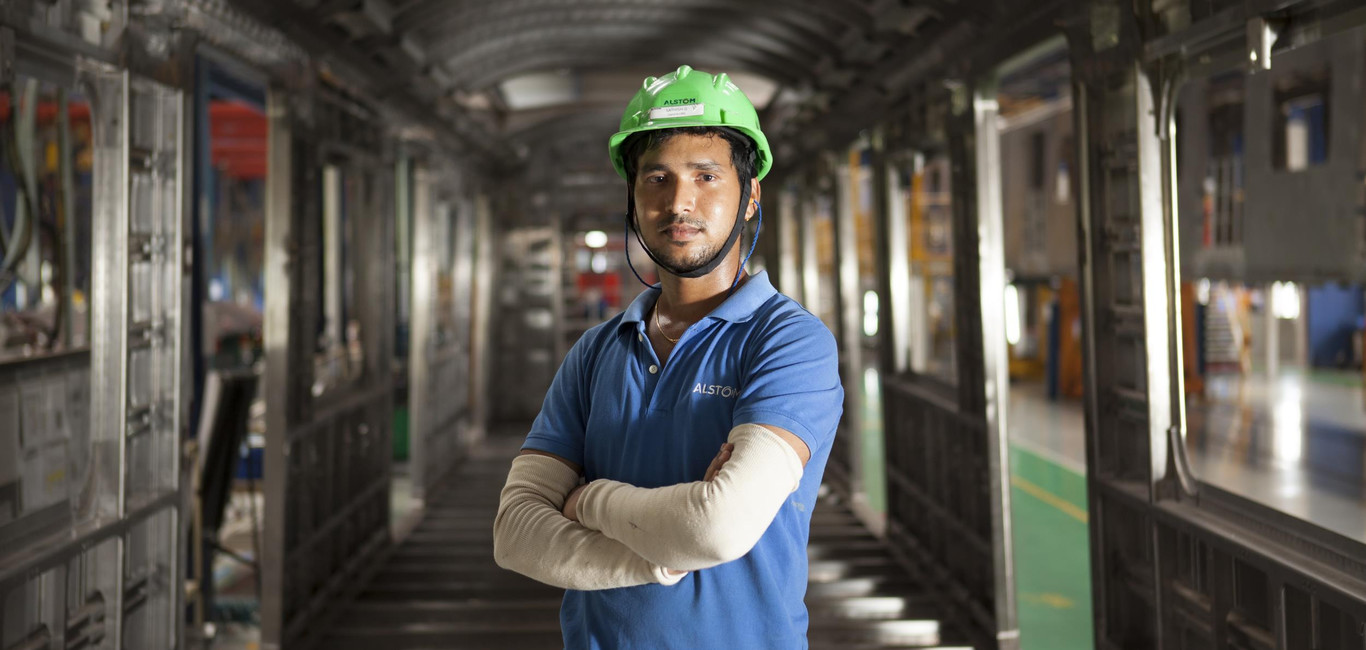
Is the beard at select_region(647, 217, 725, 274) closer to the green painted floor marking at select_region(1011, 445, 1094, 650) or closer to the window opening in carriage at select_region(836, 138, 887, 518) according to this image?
the green painted floor marking at select_region(1011, 445, 1094, 650)

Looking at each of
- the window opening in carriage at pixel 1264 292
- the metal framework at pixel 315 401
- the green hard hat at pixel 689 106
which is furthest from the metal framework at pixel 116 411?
the window opening in carriage at pixel 1264 292

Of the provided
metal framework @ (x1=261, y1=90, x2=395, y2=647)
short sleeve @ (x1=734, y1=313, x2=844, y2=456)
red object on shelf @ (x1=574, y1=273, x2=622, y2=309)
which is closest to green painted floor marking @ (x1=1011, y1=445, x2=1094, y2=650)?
metal framework @ (x1=261, y1=90, x2=395, y2=647)

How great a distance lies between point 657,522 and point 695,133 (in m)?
0.84

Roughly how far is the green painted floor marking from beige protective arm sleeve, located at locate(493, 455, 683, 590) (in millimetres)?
4687

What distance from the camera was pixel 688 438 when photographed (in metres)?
2.01

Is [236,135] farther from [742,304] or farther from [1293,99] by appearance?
[742,304]

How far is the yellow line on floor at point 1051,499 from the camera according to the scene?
9423 millimetres

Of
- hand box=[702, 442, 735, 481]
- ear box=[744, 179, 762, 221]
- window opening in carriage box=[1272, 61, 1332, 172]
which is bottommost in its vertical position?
hand box=[702, 442, 735, 481]

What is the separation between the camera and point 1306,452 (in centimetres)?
1234

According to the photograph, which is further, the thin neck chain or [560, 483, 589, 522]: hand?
the thin neck chain

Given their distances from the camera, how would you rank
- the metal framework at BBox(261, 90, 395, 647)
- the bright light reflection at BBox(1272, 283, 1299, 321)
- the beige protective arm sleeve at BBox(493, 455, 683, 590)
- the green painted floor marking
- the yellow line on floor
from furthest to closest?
the bright light reflection at BBox(1272, 283, 1299, 321)
the yellow line on floor
the green painted floor marking
the metal framework at BBox(261, 90, 395, 647)
the beige protective arm sleeve at BBox(493, 455, 683, 590)

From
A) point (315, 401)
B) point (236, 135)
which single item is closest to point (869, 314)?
point (236, 135)

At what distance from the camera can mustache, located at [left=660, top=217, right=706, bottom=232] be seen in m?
2.04

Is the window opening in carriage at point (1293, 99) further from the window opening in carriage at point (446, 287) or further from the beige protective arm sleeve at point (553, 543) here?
the beige protective arm sleeve at point (553, 543)
